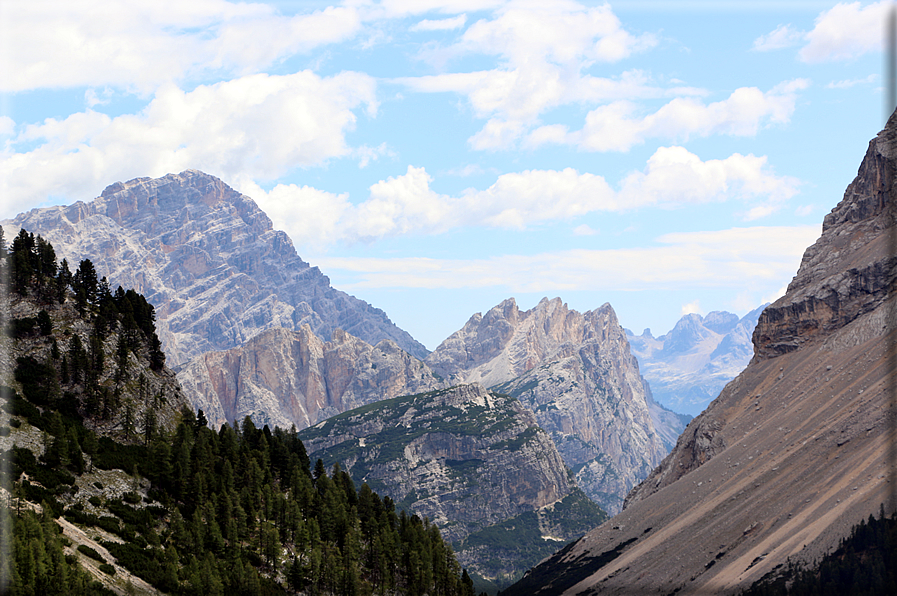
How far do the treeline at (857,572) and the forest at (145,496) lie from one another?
260 ft

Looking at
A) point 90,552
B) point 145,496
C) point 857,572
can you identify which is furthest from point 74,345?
point 857,572

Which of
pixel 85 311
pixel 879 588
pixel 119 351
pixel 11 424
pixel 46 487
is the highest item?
pixel 85 311

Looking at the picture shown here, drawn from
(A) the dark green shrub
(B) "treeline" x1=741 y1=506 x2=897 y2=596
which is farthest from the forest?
(B) "treeline" x1=741 y1=506 x2=897 y2=596

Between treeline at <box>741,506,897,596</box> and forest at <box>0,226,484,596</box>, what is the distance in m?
79.1

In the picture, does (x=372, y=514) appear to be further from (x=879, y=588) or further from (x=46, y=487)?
(x=879, y=588)

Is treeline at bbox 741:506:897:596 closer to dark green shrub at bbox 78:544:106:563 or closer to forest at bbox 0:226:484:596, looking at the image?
forest at bbox 0:226:484:596

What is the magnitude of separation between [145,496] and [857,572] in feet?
513

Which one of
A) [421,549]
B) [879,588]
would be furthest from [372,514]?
[879,588]

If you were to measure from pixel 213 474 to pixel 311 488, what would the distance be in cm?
3436

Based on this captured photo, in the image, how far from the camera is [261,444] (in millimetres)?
196875

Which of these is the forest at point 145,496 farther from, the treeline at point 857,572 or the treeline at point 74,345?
the treeline at point 857,572

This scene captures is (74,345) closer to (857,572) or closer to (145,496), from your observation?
(145,496)

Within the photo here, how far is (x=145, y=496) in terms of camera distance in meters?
142

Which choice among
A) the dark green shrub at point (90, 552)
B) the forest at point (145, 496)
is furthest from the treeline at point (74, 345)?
the dark green shrub at point (90, 552)
